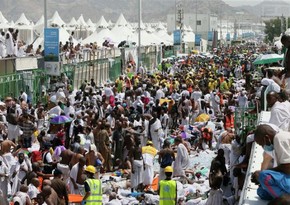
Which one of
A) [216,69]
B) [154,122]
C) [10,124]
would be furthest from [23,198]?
[216,69]

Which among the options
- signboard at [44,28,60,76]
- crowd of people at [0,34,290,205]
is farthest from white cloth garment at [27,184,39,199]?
signboard at [44,28,60,76]

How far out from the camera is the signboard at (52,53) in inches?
972

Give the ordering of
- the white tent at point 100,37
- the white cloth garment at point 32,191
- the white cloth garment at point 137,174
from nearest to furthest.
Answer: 1. the white cloth garment at point 32,191
2. the white cloth garment at point 137,174
3. the white tent at point 100,37

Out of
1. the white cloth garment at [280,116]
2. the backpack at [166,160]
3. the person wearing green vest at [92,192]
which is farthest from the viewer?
the backpack at [166,160]

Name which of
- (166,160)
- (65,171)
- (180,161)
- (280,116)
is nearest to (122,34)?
(180,161)

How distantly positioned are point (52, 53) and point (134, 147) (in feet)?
36.5

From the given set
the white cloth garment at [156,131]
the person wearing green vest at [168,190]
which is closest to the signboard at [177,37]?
the white cloth garment at [156,131]

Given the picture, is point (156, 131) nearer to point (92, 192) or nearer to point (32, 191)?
point (32, 191)

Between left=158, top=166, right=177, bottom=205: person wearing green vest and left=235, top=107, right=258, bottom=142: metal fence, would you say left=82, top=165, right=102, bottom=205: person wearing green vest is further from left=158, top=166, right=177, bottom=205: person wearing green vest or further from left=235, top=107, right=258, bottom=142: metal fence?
left=235, top=107, right=258, bottom=142: metal fence

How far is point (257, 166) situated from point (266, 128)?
162 centimetres

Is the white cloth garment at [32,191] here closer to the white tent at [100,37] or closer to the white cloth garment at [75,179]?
the white cloth garment at [75,179]

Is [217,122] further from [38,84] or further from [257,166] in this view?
[257,166]

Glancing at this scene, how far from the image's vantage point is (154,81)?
94.8ft

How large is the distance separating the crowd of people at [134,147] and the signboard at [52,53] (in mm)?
730
